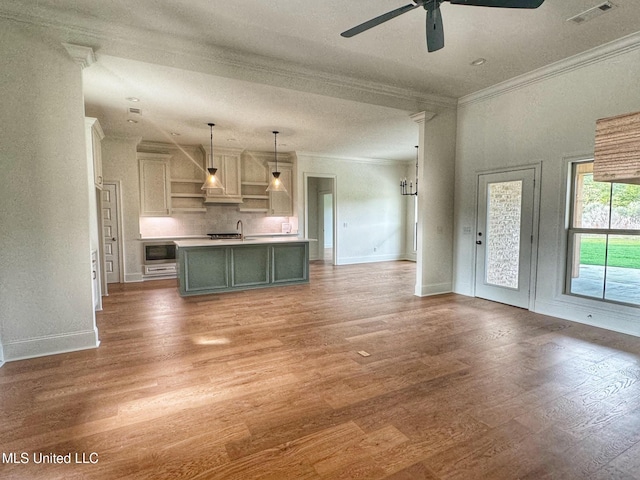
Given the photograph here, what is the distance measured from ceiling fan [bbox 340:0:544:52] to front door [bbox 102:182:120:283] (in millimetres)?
5642

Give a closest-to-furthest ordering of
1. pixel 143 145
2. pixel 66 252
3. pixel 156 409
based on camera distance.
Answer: pixel 156 409
pixel 66 252
pixel 143 145

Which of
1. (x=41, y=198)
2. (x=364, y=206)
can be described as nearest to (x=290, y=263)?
(x=364, y=206)

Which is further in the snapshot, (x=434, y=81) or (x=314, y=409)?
(x=434, y=81)

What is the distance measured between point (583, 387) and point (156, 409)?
312 cm

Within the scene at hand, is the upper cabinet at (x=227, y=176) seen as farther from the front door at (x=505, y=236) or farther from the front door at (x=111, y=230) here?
the front door at (x=505, y=236)

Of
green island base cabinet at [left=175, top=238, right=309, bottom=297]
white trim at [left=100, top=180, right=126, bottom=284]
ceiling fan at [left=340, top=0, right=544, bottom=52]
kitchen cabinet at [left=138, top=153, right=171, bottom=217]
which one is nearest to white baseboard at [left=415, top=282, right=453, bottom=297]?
green island base cabinet at [left=175, top=238, right=309, bottom=297]

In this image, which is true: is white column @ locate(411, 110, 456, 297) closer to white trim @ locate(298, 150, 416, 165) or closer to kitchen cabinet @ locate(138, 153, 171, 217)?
white trim @ locate(298, 150, 416, 165)

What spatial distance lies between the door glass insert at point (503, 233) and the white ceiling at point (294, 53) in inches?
60.7

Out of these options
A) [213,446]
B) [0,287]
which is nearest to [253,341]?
[213,446]

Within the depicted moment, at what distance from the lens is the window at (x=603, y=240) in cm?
360

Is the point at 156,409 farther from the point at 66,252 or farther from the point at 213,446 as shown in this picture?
the point at 66,252

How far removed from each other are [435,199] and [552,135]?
67.9 inches

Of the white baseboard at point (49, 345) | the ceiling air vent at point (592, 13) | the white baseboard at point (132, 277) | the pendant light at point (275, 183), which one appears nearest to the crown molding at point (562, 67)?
the ceiling air vent at point (592, 13)

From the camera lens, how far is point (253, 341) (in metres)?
3.45
